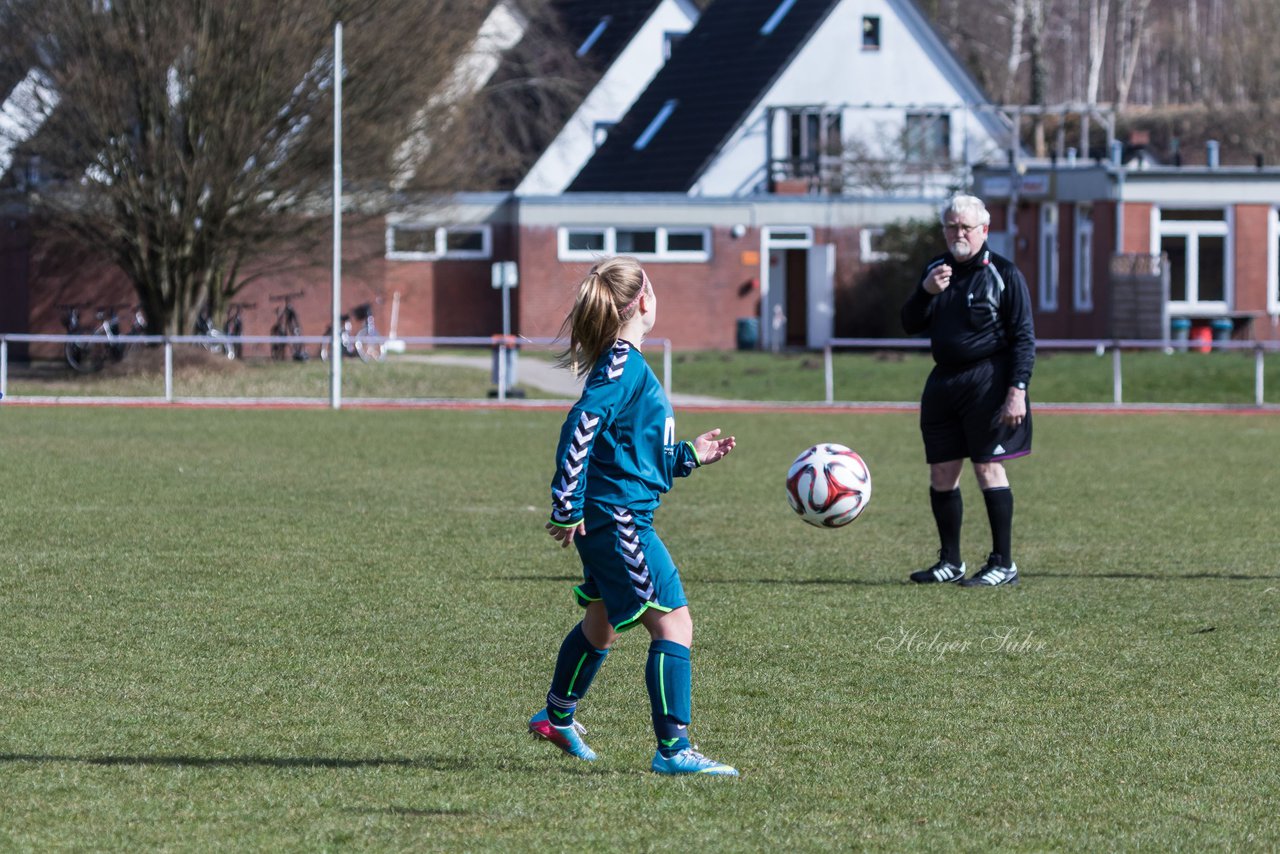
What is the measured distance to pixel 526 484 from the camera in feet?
51.2

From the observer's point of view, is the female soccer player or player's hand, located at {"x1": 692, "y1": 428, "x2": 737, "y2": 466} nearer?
the female soccer player

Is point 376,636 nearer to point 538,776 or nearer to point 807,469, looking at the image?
point 807,469

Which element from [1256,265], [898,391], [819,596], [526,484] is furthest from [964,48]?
[819,596]

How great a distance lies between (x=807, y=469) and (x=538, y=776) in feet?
8.90

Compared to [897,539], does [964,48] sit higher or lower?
higher

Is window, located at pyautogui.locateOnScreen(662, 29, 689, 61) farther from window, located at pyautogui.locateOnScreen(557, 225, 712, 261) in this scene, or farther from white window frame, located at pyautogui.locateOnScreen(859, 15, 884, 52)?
window, located at pyautogui.locateOnScreen(557, 225, 712, 261)

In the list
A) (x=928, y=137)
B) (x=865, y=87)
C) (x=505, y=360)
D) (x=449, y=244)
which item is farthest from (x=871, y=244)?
(x=505, y=360)

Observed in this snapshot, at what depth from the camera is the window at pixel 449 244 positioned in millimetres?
41281

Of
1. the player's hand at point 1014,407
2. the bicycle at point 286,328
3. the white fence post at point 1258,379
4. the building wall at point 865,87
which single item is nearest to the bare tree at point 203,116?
the bicycle at point 286,328

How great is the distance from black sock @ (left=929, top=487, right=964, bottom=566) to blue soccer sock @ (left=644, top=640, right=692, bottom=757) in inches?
188

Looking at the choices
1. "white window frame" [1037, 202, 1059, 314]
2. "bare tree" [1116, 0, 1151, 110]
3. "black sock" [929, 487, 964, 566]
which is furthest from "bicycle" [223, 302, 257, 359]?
"bare tree" [1116, 0, 1151, 110]

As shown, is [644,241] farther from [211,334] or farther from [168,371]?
[168,371]

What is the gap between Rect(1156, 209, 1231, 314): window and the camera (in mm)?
38156

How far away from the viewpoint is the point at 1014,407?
32.4ft
